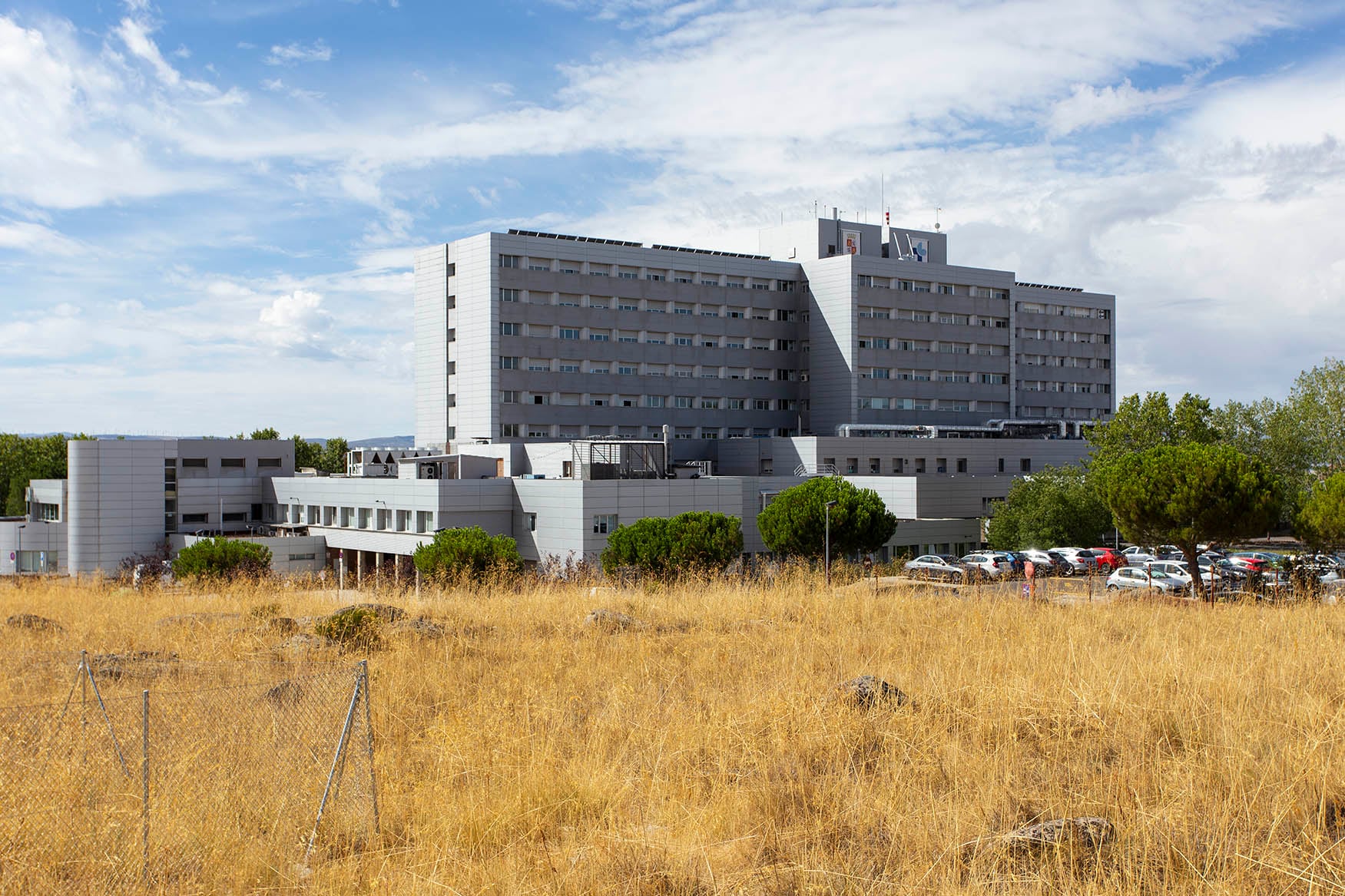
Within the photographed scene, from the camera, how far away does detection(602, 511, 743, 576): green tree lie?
44.6m

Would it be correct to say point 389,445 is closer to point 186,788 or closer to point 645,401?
point 645,401

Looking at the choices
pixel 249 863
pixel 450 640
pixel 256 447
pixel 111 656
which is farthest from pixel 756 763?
pixel 256 447

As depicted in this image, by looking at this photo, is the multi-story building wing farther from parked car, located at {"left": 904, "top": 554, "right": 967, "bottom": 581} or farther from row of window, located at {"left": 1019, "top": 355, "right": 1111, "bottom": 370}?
parked car, located at {"left": 904, "top": 554, "right": 967, "bottom": 581}

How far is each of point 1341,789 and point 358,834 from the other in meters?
6.91

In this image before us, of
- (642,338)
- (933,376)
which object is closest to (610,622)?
(642,338)

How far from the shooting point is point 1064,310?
349ft

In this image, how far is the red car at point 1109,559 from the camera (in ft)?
166

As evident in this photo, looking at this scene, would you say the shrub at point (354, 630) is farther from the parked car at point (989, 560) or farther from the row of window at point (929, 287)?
the row of window at point (929, 287)

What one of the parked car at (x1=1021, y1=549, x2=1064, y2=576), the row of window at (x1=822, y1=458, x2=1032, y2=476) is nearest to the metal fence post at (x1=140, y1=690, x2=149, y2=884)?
the parked car at (x1=1021, y1=549, x2=1064, y2=576)

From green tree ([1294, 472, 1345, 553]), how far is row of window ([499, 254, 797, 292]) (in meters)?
56.6

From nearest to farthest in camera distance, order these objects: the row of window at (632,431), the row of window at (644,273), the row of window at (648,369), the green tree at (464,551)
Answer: the green tree at (464,551) < the row of window at (632,431) < the row of window at (648,369) < the row of window at (644,273)

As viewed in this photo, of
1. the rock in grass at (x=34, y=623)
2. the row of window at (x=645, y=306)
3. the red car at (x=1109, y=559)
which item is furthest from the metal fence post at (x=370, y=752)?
the row of window at (x=645, y=306)

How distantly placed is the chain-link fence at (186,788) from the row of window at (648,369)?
6970 cm

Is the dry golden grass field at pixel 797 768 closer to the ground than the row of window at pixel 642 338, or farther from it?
closer to the ground
